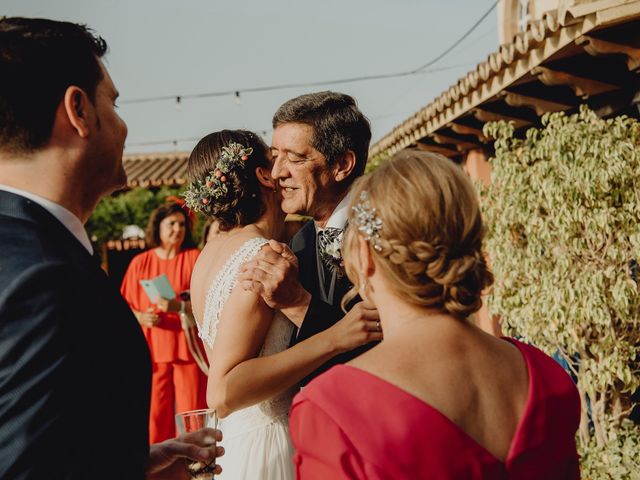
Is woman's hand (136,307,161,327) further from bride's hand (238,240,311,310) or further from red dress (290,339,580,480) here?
red dress (290,339,580,480)

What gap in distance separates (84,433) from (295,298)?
Answer: 51.6 inches

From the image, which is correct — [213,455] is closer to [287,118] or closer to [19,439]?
[19,439]

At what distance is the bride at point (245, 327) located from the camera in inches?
96.8

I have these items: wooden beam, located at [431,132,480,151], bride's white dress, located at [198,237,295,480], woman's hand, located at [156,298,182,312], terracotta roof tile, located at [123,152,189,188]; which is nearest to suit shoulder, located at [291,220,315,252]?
bride's white dress, located at [198,237,295,480]

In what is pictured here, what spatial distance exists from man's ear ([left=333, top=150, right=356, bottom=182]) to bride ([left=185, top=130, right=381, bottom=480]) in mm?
296

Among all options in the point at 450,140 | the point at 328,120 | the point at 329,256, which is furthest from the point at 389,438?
the point at 450,140

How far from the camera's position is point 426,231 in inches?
64.2

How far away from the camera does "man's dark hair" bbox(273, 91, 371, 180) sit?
286cm

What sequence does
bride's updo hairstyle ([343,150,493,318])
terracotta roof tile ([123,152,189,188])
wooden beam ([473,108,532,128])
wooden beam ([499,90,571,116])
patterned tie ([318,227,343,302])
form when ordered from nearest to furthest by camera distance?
bride's updo hairstyle ([343,150,493,318]) → patterned tie ([318,227,343,302]) → wooden beam ([499,90,571,116]) → wooden beam ([473,108,532,128]) → terracotta roof tile ([123,152,189,188])

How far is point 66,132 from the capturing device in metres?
1.49

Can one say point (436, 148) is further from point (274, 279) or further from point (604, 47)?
point (274, 279)

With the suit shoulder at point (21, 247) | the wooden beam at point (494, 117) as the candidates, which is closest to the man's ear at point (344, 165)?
the suit shoulder at point (21, 247)

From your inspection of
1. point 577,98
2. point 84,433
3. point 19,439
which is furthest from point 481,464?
point 577,98

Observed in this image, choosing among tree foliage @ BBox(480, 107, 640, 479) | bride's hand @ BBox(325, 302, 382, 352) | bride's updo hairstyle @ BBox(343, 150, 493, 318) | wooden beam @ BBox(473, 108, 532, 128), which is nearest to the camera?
bride's updo hairstyle @ BBox(343, 150, 493, 318)
